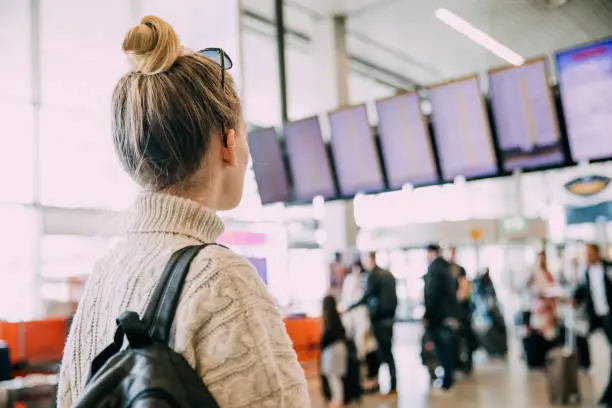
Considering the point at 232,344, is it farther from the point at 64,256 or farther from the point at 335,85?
the point at 64,256

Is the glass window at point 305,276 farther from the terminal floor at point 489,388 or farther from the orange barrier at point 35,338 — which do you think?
the orange barrier at point 35,338

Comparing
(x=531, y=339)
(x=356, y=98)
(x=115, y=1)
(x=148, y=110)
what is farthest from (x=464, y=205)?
(x=148, y=110)

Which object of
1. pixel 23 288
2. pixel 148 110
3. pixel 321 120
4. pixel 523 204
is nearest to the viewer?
pixel 148 110

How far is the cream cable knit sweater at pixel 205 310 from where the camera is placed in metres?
0.77

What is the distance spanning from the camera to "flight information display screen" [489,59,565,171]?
5.25m

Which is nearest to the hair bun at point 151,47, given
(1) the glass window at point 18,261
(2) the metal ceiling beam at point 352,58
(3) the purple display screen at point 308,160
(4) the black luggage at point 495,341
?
(3) the purple display screen at point 308,160

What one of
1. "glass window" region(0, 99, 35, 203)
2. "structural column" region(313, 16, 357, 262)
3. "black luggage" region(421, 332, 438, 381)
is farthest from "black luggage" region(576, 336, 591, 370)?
"glass window" region(0, 99, 35, 203)

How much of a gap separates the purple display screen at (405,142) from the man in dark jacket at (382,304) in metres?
1.66

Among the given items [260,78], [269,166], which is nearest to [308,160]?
[269,166]

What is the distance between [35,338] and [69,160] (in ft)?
9.52

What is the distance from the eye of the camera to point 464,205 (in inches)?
736

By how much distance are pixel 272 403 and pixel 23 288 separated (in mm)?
9175

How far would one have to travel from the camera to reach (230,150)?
3.17 feet

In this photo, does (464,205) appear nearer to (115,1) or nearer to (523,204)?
(523,204)
